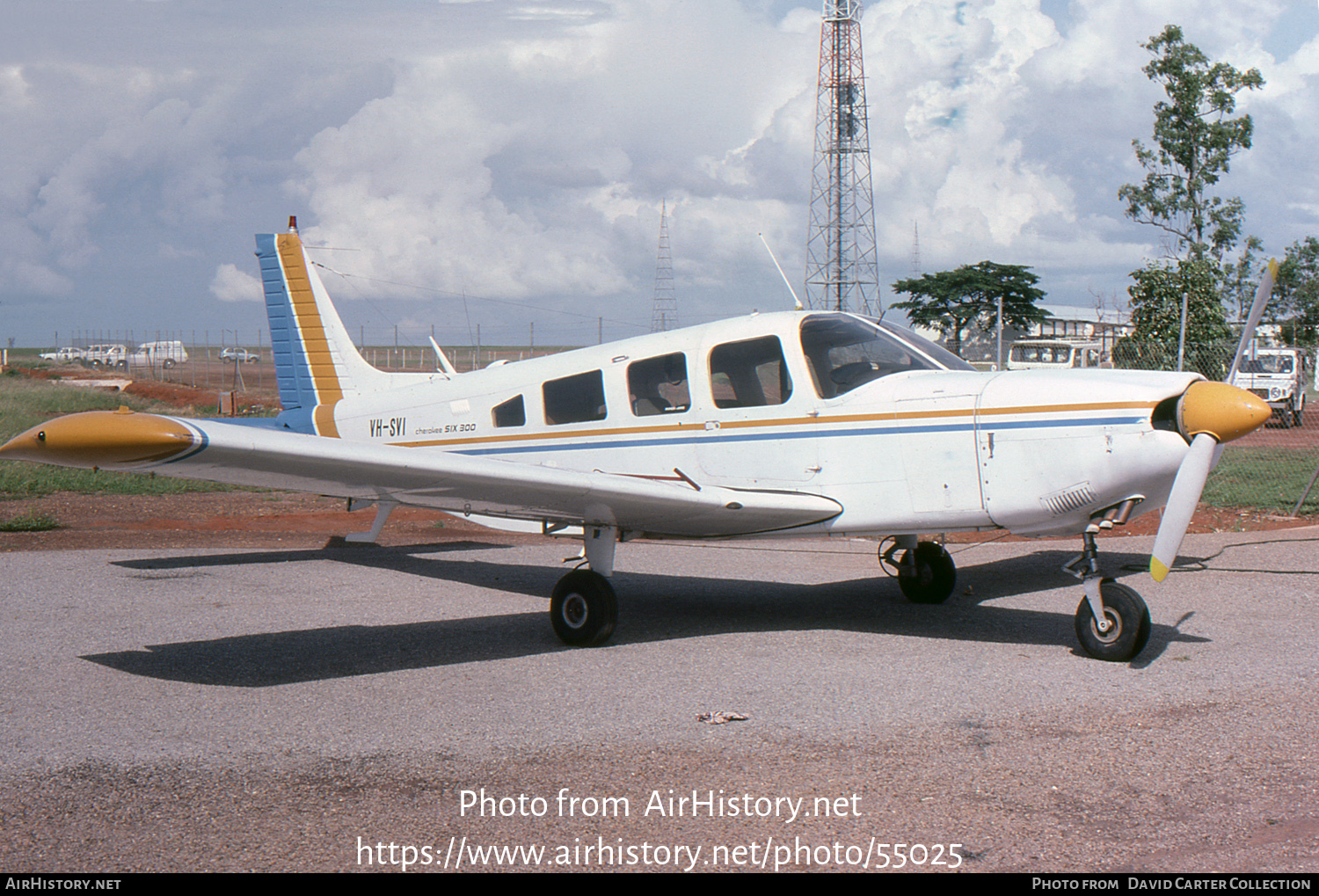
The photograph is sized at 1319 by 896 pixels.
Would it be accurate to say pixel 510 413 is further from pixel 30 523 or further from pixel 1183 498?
pixel 30 523

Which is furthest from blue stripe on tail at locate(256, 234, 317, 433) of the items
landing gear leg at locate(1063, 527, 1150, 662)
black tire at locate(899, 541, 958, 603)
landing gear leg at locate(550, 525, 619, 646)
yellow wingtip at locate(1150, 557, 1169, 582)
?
yellow wingtip at locate(1150, 557, 1169, 582)

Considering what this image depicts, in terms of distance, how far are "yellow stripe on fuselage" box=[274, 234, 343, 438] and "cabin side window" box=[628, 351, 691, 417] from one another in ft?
12.8

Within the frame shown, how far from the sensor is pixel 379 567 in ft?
34.1

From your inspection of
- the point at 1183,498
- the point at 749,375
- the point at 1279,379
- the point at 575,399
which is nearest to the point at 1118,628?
the point at 1183,498

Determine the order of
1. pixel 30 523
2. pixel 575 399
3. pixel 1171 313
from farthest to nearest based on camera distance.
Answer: pixel 1171 313, pixel 30 523, pixel 575 399

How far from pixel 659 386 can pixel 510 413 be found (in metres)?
1.50

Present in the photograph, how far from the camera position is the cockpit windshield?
7.05 metres

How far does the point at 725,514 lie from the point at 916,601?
255 cm

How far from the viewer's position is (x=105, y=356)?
249 feet

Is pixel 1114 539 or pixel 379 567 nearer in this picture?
pixel 379 567

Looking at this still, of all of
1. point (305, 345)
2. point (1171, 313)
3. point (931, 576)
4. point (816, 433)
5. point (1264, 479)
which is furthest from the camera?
point (1171, 313)
